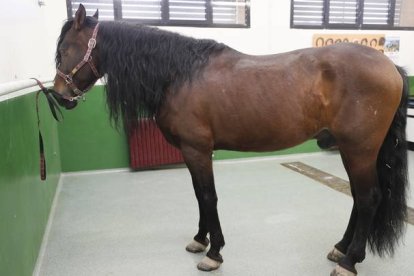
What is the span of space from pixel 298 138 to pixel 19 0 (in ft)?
6.16

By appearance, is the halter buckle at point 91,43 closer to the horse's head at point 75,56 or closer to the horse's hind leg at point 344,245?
the horse's head at point 75,56

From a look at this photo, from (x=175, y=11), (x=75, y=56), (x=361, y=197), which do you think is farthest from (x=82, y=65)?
(x=175, y=11)

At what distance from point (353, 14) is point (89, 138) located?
151 inches

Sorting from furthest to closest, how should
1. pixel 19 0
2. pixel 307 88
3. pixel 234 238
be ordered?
1. pixel 234 238
2. pixel 19 0
3. pixel 307 88

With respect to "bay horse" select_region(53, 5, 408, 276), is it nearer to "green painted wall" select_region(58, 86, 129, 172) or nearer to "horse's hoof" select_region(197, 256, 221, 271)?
"horse's hoof" select_region(197, 256, 221, 271)

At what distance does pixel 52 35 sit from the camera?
362 centimetres

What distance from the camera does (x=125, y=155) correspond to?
4.05 metres

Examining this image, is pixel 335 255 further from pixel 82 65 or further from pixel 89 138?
pixel 89 138

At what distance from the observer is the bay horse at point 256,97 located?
1.76 m

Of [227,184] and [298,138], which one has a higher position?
[298,138]

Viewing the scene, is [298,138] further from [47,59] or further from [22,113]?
[47,59]

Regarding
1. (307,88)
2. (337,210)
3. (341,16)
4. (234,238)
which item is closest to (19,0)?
(307,88)

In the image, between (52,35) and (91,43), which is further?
(52,35)

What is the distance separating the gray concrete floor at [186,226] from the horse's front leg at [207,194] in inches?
3.0
